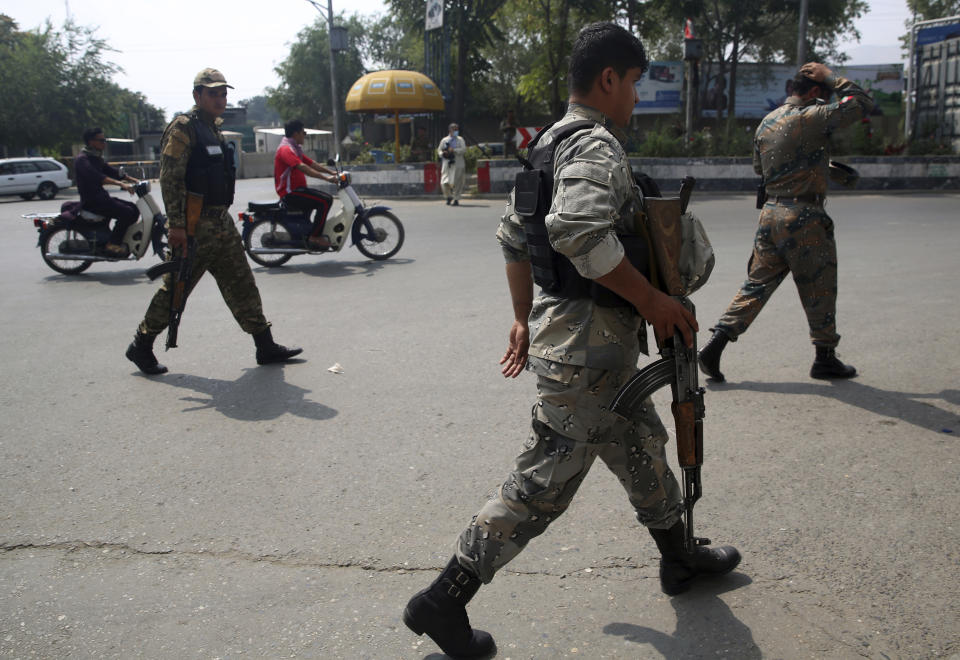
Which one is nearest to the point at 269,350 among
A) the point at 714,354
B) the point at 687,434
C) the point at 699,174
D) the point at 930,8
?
the point at 714,354

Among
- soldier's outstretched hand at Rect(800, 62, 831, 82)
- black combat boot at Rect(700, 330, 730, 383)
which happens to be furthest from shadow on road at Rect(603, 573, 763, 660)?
soldier's outstretched hand at Rect(800, 62, 831, 82)

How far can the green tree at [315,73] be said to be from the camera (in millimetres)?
66188

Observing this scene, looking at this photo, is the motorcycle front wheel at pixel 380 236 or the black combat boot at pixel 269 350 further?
the motorcycle front wheel at pixel 380 236

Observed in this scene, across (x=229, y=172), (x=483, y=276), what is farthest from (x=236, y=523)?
(x=483, y=276)

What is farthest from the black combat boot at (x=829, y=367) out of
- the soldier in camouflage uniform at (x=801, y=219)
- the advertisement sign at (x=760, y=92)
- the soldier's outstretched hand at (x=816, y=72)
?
the advertisement sign at (x=760, y=92)

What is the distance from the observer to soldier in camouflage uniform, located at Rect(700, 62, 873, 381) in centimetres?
450

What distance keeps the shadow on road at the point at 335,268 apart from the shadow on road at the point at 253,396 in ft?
12.6

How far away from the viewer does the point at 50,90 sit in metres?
A: 37.2

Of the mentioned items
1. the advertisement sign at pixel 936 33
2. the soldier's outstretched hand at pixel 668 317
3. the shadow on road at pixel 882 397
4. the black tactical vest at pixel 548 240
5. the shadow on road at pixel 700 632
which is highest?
the advertisement sign at pixel 936 33

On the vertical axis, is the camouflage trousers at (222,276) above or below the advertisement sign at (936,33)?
below

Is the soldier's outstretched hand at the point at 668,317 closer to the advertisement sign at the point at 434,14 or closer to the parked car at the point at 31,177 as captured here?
the advertisement sign at the point at 434,14

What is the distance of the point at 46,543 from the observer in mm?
3141

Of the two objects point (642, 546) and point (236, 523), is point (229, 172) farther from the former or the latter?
point (642, 546)

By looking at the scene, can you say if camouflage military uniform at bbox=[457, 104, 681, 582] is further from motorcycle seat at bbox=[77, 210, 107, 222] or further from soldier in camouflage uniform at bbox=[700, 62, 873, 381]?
motorcycle seat at bbox=[77, 210, 107, 222]
